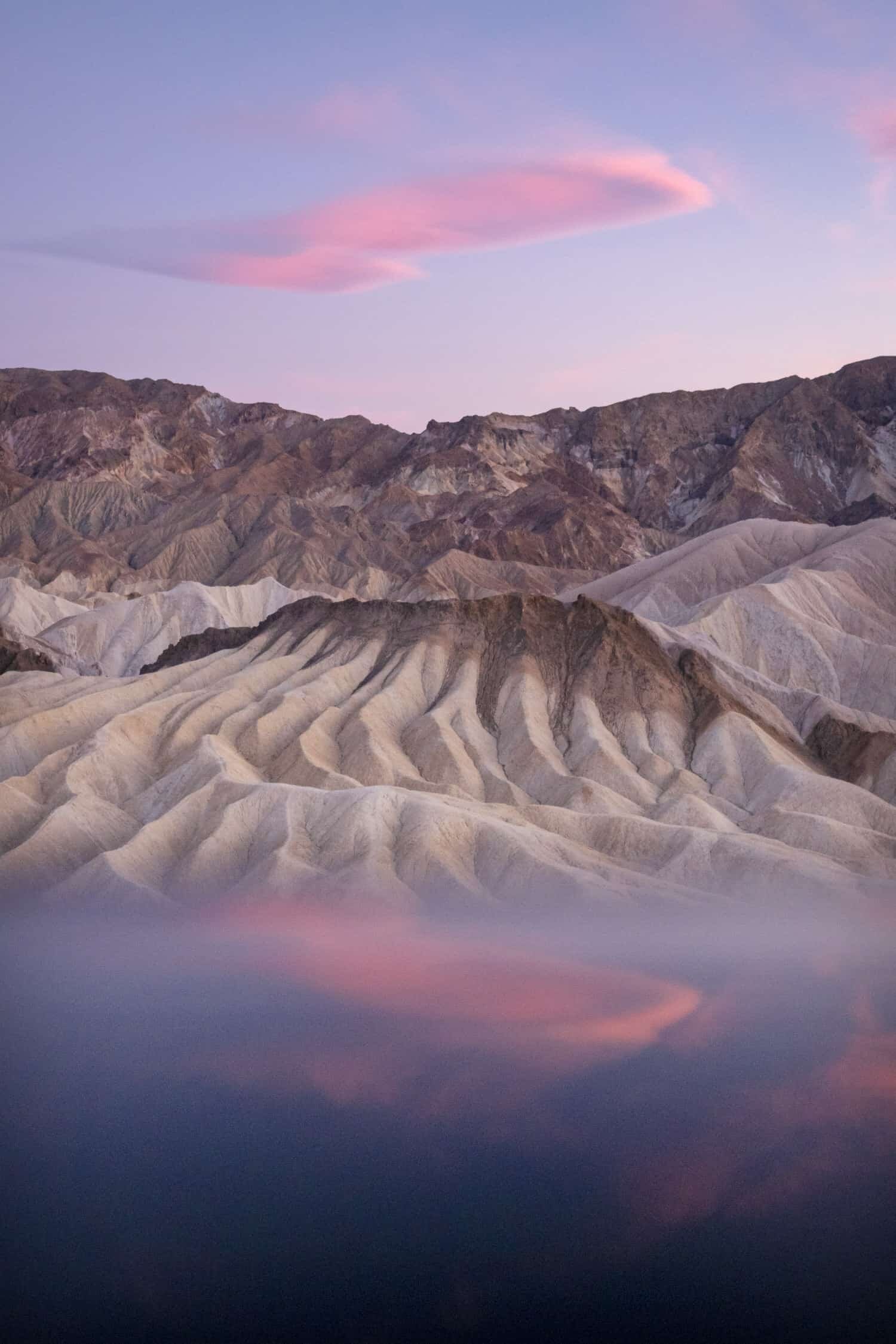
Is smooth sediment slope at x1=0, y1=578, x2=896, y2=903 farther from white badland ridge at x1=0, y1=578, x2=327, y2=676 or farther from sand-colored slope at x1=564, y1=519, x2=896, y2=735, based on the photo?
white badland ridge at x1=0, y1=578, x2=327, y2=676

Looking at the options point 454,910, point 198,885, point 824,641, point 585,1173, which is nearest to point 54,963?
point 198,885

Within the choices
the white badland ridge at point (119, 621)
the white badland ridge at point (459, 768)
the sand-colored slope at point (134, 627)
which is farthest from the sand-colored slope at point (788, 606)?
the sand-colored slope at point (134, 627)

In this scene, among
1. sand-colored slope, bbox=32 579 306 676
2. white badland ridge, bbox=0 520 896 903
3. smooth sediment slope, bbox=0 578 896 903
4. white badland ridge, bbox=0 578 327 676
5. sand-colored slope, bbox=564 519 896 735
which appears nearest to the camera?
smooth sediment slope, bbox=0 578 896 903

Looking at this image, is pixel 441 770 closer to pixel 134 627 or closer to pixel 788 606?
pixel 788 606

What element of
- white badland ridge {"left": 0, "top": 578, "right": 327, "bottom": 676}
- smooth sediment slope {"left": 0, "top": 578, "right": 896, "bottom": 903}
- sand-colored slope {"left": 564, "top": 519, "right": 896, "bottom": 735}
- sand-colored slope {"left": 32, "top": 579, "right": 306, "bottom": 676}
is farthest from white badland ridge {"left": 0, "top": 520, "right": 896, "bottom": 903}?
white badland ridge {"left": 0, "top": 578, "right": 327, "bottom": 676}

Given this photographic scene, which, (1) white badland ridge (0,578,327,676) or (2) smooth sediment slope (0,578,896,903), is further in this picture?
(1) white badland ridge (0,578,327,676)

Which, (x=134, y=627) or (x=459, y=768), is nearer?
(x=459, y=768)

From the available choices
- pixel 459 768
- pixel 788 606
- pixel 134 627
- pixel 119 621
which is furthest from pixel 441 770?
pixel 119 621
